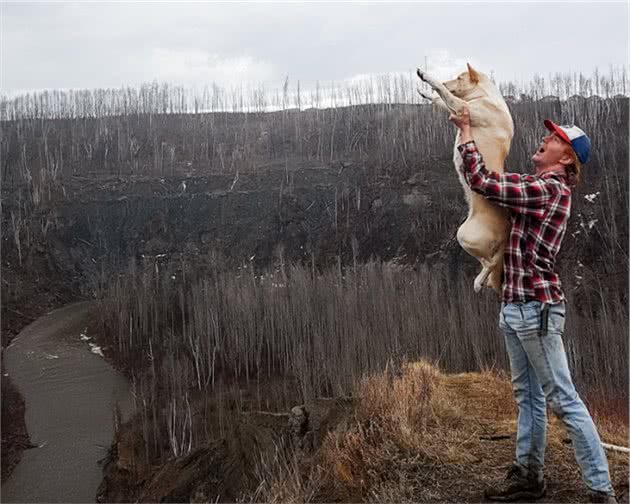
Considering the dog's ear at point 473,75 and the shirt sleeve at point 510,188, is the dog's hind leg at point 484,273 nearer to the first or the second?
the shirt sleeve at point 510,188

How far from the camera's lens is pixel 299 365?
42.3ft

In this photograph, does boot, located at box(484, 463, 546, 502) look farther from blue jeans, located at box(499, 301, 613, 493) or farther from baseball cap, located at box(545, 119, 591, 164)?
baseball cap, located at box(545, 119, 591, 164)

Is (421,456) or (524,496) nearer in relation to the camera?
(524,496)

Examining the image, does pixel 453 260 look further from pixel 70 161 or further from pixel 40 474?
pixel 70 161

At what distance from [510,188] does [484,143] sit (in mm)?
357

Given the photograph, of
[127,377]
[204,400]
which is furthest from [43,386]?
[204,400]

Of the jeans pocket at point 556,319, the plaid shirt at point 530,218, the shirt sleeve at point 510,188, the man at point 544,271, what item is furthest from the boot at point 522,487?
the shirt sleeve at point 510,188

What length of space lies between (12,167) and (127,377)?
51.6 feet

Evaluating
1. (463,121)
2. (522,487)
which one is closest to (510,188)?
(463,121)

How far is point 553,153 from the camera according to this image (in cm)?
279

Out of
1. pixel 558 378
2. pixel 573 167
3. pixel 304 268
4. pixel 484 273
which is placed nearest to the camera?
pixel 558 378

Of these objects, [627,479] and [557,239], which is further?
[627,479]

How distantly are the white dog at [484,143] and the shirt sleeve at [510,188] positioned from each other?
0.18 m

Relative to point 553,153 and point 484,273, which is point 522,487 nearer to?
point 484,273
